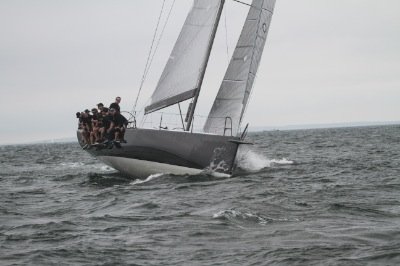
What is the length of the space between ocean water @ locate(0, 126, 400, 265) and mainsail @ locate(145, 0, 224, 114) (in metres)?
2.29

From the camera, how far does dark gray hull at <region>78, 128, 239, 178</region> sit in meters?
13.7

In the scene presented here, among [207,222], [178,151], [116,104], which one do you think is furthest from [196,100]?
[207,222]

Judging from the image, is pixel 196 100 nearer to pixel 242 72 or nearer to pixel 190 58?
pixel 190 58

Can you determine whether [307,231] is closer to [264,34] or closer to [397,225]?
[397,225]

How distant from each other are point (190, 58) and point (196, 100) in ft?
3.79

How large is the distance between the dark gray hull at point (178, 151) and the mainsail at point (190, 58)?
4.45ft

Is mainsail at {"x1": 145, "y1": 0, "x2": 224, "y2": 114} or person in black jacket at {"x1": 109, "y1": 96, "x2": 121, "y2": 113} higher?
mainsail at {"x1": 145, "y1": 0, "x2": 224, "y2": 114}

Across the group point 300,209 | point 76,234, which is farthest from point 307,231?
point 76,234

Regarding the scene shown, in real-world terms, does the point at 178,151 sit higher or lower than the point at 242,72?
lower

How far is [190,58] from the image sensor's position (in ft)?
49.2

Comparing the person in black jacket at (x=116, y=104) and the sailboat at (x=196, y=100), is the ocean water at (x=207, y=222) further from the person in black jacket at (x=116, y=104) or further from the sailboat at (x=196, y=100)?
the person in black jacket at (x=116, y=104)

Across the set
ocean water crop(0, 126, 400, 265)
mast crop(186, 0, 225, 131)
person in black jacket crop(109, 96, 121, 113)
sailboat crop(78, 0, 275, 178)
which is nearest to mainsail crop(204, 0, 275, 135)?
sailboat crop(78, 0, 275, 178)

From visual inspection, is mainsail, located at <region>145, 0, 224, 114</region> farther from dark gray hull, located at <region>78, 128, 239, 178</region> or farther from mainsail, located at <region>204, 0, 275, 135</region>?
dark gray hull, located at <region>78, 128, 239, 178</region>

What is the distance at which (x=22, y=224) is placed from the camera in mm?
8828
